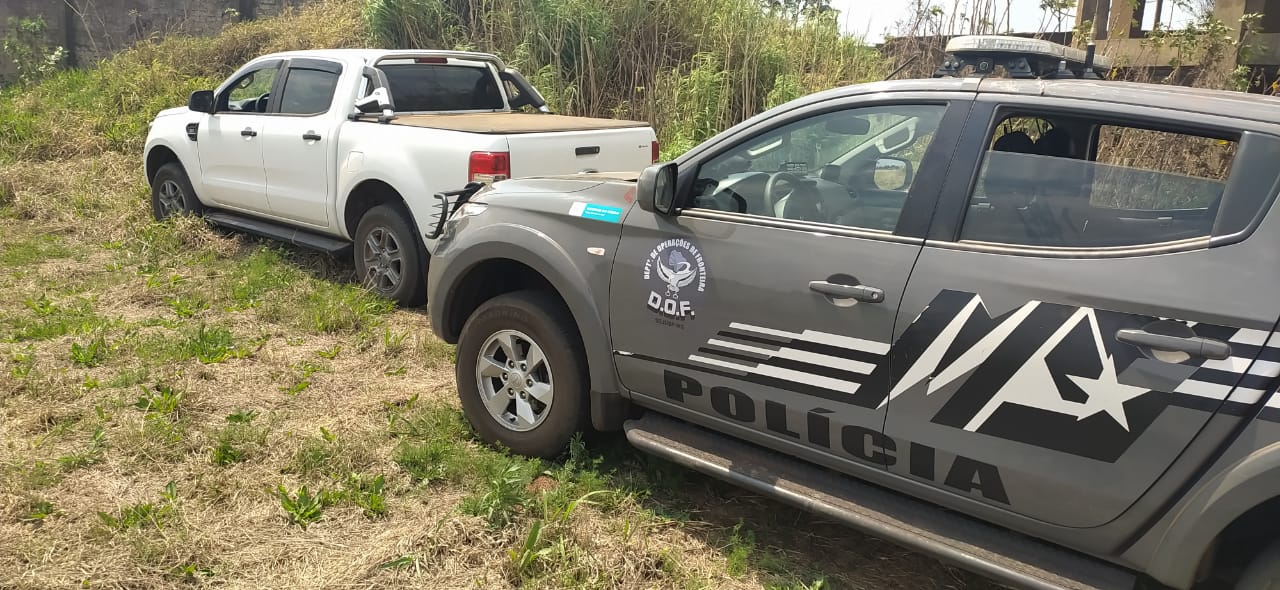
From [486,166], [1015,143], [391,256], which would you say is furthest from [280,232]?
[1015,143]

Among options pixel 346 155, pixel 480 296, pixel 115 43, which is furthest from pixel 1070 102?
pixel 115 43

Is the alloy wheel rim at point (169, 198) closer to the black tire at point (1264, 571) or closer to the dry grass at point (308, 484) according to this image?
the dry grass at point (308, 484)

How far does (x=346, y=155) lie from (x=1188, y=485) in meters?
5.56

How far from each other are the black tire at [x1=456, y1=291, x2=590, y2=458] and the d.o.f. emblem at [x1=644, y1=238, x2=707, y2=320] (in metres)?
0.50

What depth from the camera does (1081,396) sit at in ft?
7.84

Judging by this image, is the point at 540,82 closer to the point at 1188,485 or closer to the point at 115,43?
the point at 1188,485

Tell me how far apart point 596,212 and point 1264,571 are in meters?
2.41

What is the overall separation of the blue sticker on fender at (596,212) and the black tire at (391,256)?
276 cm

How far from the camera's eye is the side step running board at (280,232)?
668cm

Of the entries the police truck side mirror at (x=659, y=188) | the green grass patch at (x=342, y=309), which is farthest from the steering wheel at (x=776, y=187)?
the green grass patch at (x=342, y=309)

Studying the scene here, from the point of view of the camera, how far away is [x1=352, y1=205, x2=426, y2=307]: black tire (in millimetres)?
6105

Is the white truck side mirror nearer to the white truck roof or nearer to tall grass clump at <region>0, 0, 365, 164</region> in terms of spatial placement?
the white truck roof

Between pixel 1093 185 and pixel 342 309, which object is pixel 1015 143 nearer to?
pixel 1093 185

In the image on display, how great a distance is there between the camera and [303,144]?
6.65 metres
